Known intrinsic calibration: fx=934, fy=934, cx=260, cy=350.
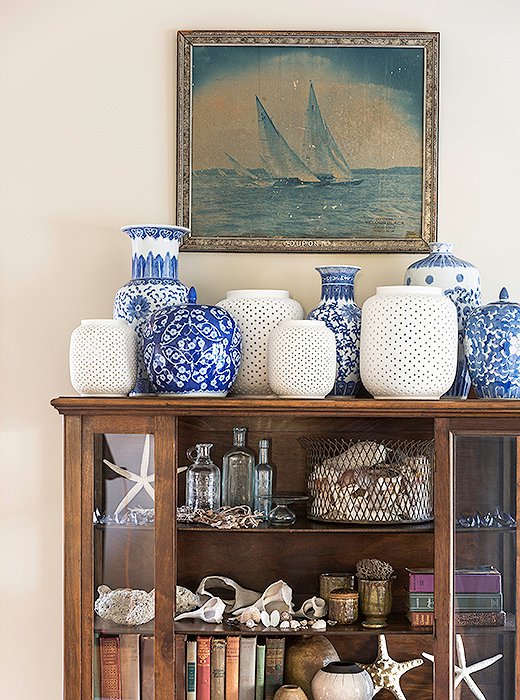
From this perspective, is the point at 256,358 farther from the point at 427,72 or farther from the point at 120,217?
the point at 427,72

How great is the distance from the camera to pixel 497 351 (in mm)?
2031

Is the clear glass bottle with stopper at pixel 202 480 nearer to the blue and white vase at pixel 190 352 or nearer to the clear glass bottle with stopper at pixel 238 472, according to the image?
the clear glass bottle with stopper at pixel 238 472

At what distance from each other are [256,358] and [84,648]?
2.41ft

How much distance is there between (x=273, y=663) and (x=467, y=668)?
0.42 m

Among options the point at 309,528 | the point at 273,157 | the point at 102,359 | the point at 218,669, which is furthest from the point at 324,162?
the point at 218,669

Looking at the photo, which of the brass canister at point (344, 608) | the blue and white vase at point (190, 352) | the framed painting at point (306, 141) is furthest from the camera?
the framed painting at point (306, 141)

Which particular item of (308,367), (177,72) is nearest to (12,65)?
(177,72)

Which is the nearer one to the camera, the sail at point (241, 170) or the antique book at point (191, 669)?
the antique book at point (191, 669)

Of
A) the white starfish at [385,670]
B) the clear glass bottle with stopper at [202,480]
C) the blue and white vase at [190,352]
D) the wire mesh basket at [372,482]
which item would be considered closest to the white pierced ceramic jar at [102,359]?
the blue and white vase at [190,352]

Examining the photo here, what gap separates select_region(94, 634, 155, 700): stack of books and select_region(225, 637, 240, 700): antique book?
0.18 metres

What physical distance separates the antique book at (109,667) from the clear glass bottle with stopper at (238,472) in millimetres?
396

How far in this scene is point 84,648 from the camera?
6.58 feet

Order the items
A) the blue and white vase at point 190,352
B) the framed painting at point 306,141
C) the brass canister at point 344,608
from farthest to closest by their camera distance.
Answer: the framed painting at point 306,141, the brass canister at point 344,608, the blue and white vase at point 190,352

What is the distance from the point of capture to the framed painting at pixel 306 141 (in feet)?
7.69
